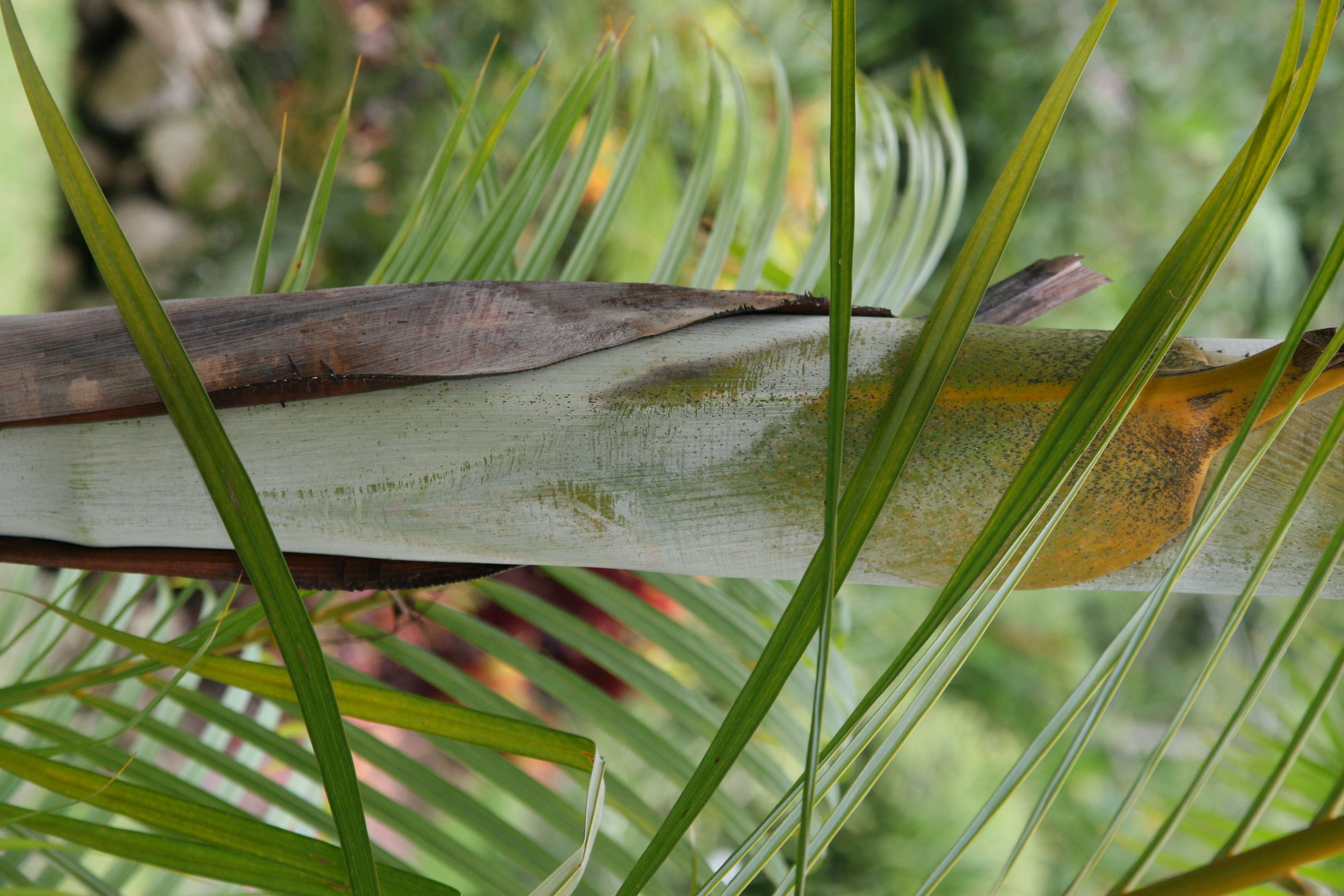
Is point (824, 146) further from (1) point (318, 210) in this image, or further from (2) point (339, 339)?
(2) point (339, 339)

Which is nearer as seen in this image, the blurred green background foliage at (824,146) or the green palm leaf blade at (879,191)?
the green palm leaf blade at (879,191)

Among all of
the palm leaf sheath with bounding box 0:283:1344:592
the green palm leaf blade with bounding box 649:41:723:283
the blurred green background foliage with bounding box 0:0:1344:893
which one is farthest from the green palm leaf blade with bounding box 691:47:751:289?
the blurred green background foliage with bounding box 0:0:1344:893

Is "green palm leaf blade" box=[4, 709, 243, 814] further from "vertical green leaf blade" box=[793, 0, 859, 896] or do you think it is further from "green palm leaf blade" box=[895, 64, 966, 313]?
"green palm leaf blade" box=[895, 64, 966, 313]

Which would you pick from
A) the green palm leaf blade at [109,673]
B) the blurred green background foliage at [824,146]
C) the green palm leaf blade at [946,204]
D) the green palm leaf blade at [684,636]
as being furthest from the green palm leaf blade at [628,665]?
the blurred green background foliage at [824,146]

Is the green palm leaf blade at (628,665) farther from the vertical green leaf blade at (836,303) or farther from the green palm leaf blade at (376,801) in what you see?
the vertical green leaf blade at (836,303)

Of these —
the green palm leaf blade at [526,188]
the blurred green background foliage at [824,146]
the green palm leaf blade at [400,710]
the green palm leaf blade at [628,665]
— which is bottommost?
the green palm leaf blade at [400,710]
